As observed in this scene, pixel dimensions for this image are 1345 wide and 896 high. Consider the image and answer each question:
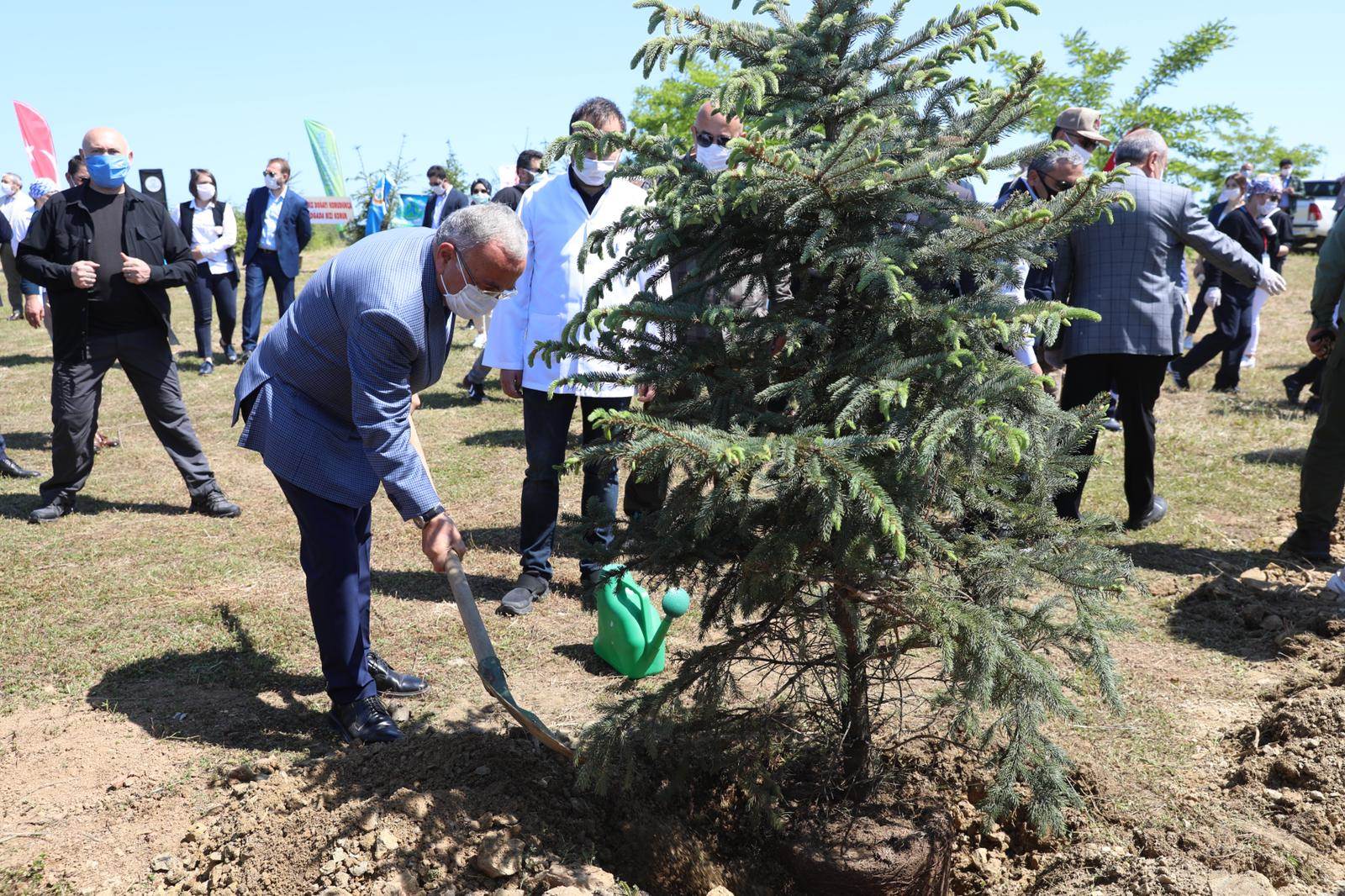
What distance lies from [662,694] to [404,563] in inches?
119

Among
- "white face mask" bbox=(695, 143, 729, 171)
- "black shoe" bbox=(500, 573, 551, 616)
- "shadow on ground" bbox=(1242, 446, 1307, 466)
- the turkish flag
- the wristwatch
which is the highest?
the turkish flag

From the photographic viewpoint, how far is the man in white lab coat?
4.85m

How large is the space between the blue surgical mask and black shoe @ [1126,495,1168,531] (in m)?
6.70

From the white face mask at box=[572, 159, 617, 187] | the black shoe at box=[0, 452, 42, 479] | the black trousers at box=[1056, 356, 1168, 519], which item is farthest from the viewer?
the black shoe at box=[0, 452, 42, 479]

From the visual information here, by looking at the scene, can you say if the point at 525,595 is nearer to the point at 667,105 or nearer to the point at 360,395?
the point at 360,395

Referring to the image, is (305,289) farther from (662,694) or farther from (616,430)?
(662,694)

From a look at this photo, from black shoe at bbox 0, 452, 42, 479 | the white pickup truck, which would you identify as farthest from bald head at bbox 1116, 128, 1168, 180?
the white pickup truck

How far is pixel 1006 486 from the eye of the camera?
2.70 m

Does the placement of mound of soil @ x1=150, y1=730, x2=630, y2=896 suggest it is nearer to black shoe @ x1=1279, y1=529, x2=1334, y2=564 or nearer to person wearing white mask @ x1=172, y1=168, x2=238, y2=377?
black shoe @ x1=1279, y1=529, x2=1334, y2=564

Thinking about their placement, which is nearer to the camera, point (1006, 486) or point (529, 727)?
point (1006, 486)

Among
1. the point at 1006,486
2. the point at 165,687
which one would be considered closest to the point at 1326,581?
the point at 1006,486

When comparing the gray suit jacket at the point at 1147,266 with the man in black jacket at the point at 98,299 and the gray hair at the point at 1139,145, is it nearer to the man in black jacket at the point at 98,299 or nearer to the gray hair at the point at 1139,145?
the gray hair at the point at 1139,145

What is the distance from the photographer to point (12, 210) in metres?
13.6

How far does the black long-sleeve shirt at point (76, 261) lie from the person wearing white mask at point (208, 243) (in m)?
5.38
